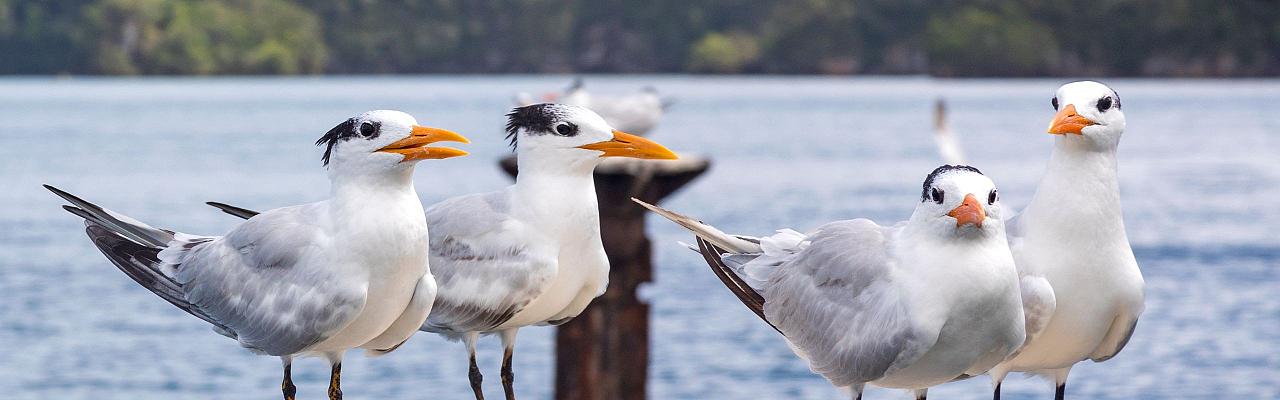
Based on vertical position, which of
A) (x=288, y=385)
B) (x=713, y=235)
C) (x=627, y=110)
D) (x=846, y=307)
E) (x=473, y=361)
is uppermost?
(x=627, y=110)

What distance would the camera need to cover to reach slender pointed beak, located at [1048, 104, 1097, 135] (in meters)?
5.14

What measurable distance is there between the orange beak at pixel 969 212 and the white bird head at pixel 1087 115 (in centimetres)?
73

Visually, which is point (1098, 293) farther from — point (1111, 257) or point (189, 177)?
point (189, 177)

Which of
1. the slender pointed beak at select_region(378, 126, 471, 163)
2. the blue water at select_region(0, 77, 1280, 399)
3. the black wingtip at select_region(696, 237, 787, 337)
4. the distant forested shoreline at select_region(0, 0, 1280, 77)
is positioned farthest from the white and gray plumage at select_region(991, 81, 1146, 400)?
the distant forested shoreline at select_region(0, 0, 1280, 77)

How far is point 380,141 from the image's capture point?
474cm

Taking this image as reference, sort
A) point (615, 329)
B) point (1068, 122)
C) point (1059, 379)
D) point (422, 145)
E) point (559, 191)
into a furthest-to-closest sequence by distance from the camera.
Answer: point (615, 329) < point (1059, 379) < point (559, 191) < point (1068, 122) < point (422, 145)

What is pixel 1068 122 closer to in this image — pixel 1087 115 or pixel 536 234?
pixel 1087 115

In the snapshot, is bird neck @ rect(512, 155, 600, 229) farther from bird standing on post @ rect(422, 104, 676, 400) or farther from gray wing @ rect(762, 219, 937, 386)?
gray wing @ rect(762, 219, 937, 386)

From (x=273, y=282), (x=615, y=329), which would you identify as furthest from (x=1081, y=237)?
(x=615, y=329)

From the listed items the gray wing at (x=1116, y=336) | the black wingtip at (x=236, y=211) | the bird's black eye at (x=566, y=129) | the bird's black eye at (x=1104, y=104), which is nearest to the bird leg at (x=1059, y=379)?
the gray wing at (x=1116, y=336)

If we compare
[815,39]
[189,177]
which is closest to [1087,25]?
[815,39]

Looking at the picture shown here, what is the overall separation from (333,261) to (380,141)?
1.23 ft

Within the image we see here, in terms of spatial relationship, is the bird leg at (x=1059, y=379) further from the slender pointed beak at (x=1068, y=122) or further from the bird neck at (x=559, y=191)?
the bird neck at (x=559, y=191)

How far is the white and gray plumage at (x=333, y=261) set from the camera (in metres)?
4.77
